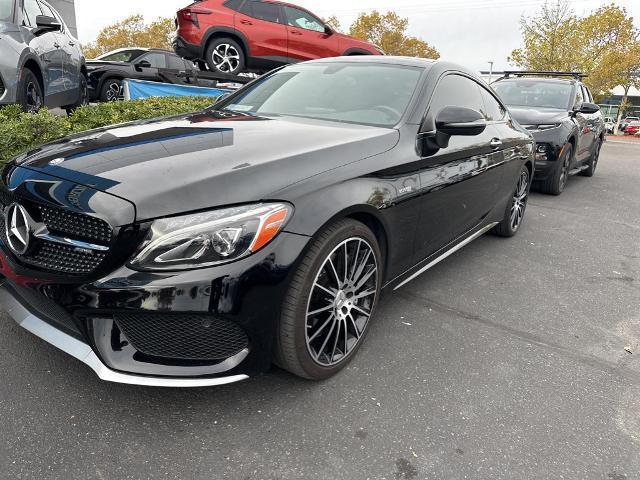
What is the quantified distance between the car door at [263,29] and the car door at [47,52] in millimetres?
2910

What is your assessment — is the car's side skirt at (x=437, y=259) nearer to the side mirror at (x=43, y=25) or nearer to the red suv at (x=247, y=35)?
the side mirror at (x=43, y=25)

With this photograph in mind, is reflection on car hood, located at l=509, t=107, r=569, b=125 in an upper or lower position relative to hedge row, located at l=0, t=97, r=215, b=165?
upper

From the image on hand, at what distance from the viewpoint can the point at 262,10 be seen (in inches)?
336

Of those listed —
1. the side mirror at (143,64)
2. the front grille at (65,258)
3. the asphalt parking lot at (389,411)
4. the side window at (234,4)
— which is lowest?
the asphalt parking lot at (389,411)

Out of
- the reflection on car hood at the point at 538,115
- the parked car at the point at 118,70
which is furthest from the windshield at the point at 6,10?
the reflection on car hood at the point at 538,115

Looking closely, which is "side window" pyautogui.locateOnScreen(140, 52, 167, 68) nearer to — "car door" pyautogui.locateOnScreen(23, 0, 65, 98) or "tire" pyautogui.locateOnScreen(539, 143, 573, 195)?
"car door" pyautogui.locateOnScreen(23, 0, 65, 98)

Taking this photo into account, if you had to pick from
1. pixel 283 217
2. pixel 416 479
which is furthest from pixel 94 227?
pixel 416 479

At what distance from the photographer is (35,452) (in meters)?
1.85

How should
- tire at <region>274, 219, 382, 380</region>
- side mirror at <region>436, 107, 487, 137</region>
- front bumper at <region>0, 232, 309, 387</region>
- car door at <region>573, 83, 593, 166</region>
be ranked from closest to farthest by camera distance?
front bumper at <region>0, 232, 309, 387</region> → tire at <region>274, 219, 382, 380</region> → side mirror at <region>436, 107, 487, 137</region> → car door at <region>573, 83, 593, 166</region>

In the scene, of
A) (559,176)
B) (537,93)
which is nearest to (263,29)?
(537,93)

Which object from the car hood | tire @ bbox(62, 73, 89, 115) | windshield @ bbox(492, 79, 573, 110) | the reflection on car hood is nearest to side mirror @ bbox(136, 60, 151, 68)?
tire @ bbox(62, 73, 89, 115)

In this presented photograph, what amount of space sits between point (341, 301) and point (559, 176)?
19.4 ft

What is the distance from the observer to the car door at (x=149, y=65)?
1158cm

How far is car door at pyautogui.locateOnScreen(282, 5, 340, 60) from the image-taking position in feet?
29.0
